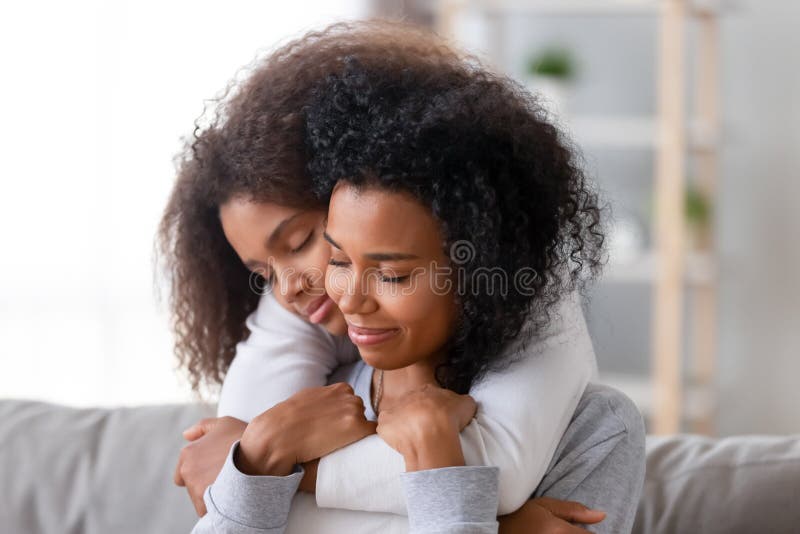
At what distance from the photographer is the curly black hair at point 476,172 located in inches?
38.7

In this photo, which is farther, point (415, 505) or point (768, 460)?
point (768, 460)

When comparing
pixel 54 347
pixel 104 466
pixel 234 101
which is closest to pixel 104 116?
pixel 54 347

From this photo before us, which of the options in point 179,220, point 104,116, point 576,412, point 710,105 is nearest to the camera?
point 576,412

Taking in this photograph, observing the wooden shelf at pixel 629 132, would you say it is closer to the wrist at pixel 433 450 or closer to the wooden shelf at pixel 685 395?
the wooden shelf at pixel 685 395

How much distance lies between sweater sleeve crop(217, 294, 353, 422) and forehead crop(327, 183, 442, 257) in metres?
0.26

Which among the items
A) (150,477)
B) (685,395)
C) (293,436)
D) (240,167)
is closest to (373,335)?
(293,436)

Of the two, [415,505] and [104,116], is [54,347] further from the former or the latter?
[415,505]

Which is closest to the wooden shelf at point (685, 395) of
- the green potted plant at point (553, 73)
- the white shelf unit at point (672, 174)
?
the white shelf unit at point (672, 174)

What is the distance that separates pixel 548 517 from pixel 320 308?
0.35 m

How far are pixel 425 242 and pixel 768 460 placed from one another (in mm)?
704

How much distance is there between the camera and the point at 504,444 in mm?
1012

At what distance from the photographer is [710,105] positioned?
3.14 m

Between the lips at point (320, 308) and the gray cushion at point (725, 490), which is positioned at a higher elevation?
the lips at point (320, 308)

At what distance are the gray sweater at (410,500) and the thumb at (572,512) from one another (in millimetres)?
100
